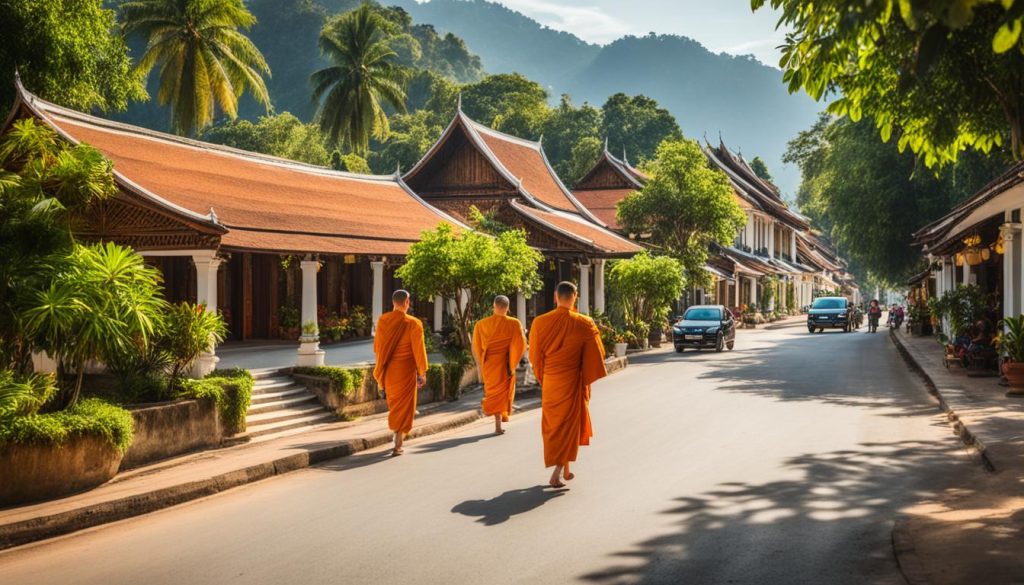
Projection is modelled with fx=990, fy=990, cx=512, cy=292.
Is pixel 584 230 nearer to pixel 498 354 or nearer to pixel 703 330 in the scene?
pixel 703 330

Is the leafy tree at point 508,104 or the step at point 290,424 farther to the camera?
the leafy tree at point 508,104

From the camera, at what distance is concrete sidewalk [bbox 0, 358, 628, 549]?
831cm

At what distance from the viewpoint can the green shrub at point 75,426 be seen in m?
8.98

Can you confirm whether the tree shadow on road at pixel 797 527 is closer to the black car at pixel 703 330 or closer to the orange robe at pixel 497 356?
the orange robe at pixel 497 356

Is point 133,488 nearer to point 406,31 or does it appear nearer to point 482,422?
point 482,422

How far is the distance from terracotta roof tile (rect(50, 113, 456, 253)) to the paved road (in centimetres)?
695

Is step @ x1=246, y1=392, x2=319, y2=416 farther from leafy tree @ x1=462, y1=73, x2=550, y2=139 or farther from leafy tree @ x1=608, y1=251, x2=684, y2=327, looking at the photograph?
leafy tree @ x1=462, y1=73, x2=550, y2=139

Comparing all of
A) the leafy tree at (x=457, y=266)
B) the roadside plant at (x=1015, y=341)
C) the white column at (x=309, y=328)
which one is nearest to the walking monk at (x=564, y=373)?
the white column at (x=309, y=328)

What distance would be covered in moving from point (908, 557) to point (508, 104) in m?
67.5

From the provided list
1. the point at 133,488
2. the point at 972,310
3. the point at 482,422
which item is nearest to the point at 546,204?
the point at 972,310

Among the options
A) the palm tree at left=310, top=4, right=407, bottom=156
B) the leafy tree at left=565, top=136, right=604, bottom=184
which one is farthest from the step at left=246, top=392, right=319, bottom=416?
the leafy tree at left=565, top=136, right=604, bottom=184

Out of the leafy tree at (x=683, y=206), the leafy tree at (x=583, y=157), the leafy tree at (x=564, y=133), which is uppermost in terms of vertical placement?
the leafy tree at (x=564, y=133)

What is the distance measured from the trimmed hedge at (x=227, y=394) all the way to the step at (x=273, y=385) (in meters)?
1.38

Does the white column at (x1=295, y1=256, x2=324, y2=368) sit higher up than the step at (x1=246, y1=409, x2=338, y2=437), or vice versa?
the white column at (x1=295, y1=256, x2=324, y2=368)
